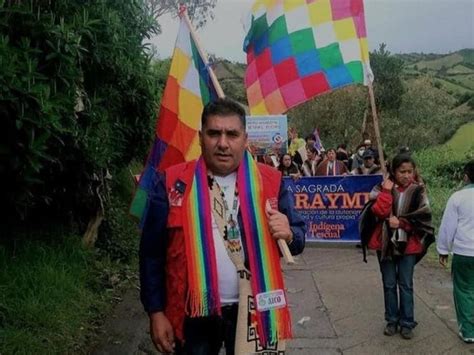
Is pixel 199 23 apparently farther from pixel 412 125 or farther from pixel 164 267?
pixel 164 267

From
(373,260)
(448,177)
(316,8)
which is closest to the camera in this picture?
(316,8)

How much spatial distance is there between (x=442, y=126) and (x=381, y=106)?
4.18 metres

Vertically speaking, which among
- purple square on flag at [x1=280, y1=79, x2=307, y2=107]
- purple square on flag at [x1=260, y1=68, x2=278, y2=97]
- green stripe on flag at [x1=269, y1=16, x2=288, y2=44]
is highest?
green stripe on flag at [x1=269, y1=16, x2=288, y2=44]

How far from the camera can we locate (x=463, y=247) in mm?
5121

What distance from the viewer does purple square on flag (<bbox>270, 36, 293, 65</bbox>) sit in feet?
19.8

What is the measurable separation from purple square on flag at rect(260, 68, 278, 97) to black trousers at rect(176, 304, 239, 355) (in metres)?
3.62

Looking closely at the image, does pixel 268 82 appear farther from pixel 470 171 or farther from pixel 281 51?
pixel 470 171

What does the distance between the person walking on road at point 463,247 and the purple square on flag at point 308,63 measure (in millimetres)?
1812

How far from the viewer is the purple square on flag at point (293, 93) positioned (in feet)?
19.3

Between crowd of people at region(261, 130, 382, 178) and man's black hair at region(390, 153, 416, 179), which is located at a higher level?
crowd of people at region(261, 130, 382, 178)

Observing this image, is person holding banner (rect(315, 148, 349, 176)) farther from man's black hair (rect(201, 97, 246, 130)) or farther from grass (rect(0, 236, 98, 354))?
man's black hair (rect(201, 97, 246, 130))

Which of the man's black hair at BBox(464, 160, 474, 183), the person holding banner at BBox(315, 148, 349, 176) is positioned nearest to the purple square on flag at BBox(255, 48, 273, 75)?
the man's black hair at BBox(464, 160, 474, 183)

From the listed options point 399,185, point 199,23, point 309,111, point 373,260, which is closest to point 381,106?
point 309,111

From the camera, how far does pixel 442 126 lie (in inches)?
1396
